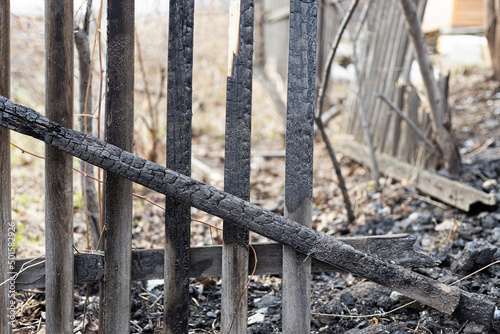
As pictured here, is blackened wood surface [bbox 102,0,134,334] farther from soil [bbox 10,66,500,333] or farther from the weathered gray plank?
the weathered gray plank

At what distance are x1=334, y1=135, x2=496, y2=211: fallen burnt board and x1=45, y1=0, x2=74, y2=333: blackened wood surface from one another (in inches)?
118

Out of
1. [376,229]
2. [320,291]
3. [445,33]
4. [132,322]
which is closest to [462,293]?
[320,291]

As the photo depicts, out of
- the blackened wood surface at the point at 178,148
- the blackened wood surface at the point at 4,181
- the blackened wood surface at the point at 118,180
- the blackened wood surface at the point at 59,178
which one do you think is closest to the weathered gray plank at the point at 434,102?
the blackened wood surface at the point at 178,148

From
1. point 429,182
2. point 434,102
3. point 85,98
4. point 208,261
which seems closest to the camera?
point 208,261

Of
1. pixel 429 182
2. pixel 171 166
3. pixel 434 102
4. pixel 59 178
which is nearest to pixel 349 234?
pixel 429 182

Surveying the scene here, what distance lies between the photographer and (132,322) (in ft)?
7.98

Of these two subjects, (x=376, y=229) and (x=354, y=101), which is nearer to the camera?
(x=376, y=229)

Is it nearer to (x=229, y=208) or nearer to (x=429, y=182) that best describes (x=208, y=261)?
(x=229, y=208)

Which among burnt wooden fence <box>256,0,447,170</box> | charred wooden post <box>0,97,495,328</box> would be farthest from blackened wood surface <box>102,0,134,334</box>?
burnt wooden fence <box>256,0,447,170</box>

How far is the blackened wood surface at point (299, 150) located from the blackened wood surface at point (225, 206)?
0.29 feet

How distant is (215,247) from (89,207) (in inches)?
44.3

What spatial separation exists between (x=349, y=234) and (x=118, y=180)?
88.5 inches

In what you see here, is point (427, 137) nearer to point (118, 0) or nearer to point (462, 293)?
point (462, 293)

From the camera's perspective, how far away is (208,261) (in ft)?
6.88
